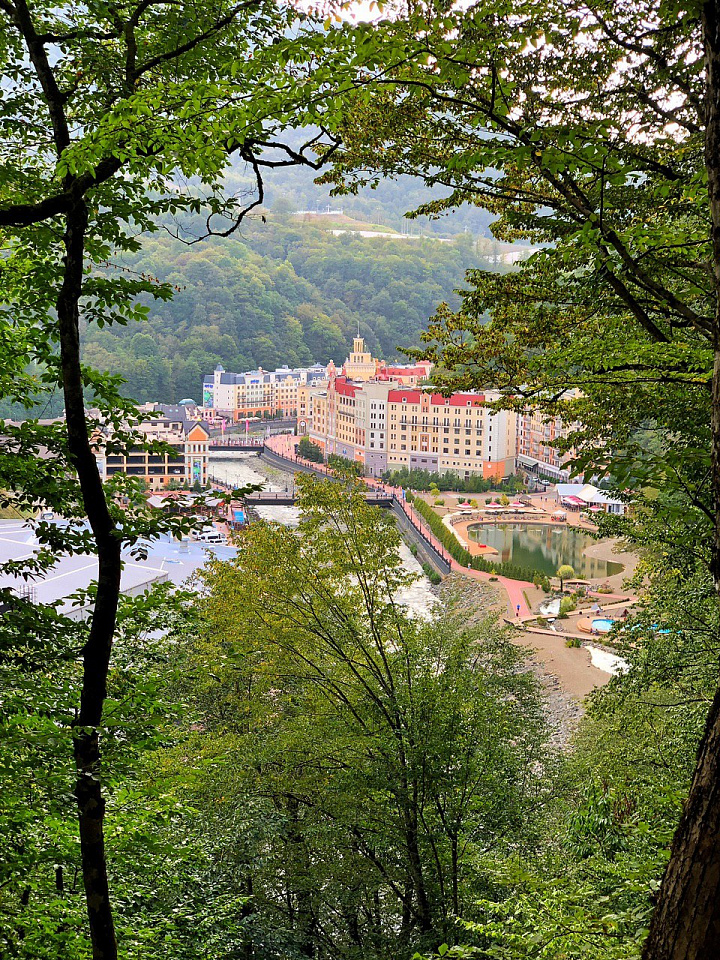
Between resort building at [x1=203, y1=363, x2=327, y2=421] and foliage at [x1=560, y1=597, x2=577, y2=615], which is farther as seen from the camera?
resort building at [x1=203, y1=363, x2=327, y2=421]

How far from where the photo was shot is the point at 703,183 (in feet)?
11.5

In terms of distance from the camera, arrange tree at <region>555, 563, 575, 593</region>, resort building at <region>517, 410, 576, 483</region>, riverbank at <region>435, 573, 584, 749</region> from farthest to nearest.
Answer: resort building at <region>517, 410, 576, 483</region>
tree at <region>555, 563, 575, 593</region>
riverbank at <region>435, 573, 584, 749</region>

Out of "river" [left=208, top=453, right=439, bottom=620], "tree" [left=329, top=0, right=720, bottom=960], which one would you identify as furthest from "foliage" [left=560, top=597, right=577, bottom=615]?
"tree" [left=329, top=0, right=720, bottom=960]

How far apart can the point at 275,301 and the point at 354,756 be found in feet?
255

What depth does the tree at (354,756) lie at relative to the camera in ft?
23.6

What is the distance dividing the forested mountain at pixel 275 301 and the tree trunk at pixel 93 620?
211 feet

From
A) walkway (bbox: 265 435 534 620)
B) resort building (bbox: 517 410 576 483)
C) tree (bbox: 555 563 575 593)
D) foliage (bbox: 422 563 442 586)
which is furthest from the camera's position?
resort building (bbox: 517 410 576 483)

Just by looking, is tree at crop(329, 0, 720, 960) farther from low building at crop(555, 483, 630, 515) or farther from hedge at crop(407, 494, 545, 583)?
low building at crop(555, 483, 630, 515)

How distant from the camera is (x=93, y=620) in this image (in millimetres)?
3398

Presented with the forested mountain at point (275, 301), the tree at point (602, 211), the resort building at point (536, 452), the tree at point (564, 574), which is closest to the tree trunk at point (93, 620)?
the tree at point (602, 211)

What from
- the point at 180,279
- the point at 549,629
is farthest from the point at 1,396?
the point at 180,279

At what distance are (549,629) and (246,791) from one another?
17602 millimetres

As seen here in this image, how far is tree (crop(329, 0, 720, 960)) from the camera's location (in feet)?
7.93

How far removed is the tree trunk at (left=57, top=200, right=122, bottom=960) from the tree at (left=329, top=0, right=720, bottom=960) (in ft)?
4.66
